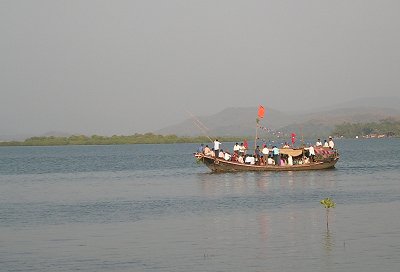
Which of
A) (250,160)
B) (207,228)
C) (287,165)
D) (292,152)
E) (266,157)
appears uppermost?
(292,152)

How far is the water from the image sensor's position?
77.5ft

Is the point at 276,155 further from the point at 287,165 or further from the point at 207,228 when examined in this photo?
the point at 207,228

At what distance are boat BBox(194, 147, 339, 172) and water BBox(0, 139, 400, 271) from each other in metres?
8.66

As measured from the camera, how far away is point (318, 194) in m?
43.7

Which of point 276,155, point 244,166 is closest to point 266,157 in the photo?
point 276,155

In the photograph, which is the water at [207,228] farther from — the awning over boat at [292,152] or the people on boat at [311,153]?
the people on boat at [311,153]

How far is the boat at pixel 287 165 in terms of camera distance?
62.5 metres

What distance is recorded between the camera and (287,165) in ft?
205

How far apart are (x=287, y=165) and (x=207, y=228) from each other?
32699mm

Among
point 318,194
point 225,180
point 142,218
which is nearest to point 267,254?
point 142,218

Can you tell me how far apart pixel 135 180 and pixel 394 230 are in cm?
3838

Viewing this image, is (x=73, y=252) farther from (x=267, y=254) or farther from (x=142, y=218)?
(x=142, y=218)

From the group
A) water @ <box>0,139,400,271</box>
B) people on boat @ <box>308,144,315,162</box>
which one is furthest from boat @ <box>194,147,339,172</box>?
water @ <box>0,139,400,271</box>

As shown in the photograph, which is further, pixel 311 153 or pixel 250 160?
pixel 311 153
